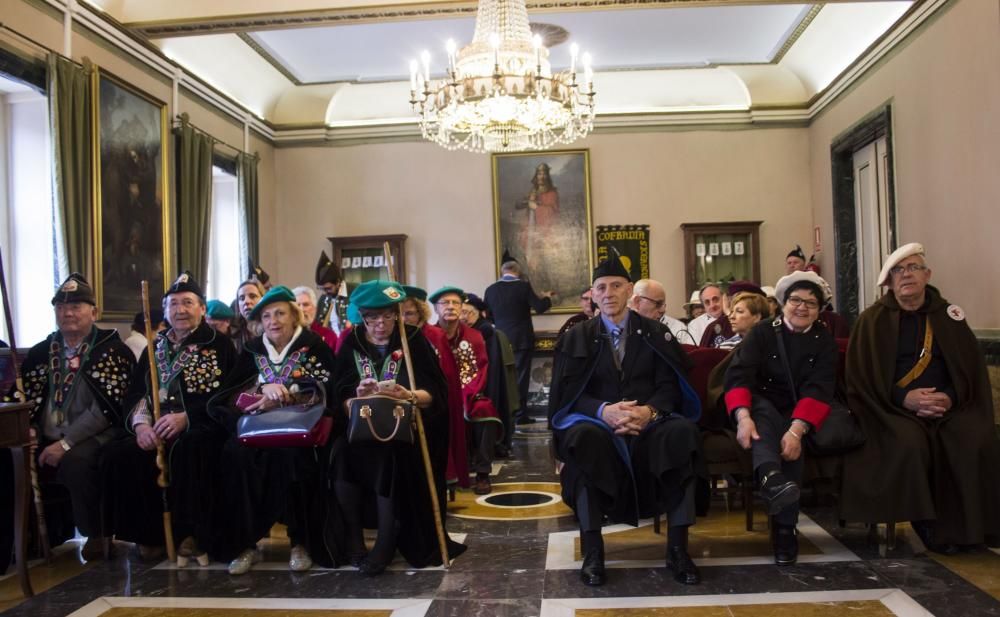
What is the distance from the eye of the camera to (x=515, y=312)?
9023mm

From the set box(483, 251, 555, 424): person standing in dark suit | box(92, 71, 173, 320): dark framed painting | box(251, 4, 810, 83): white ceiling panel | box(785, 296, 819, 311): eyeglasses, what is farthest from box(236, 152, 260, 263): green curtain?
box(785, 296, 819, 311): eyeglasses

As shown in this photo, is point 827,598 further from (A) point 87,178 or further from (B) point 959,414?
(A) point 87,178

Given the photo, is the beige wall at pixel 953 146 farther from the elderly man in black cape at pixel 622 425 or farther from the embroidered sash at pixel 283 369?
the embroidered sash at pixel 283 369

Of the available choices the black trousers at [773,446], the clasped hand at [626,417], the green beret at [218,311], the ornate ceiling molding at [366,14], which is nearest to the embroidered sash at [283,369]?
the green beret at [218,311]

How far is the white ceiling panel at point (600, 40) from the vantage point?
8.63 meters

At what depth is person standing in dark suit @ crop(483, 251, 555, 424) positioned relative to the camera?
9.02 m

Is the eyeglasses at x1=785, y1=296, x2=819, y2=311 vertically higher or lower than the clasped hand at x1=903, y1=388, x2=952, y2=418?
higher

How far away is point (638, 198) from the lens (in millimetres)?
10641

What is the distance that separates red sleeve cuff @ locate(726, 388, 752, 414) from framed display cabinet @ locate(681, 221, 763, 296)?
21.2 feet

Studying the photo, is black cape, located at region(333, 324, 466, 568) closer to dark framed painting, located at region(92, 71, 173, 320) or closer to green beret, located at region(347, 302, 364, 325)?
green beret, located at region(347, 302, 364, 325)

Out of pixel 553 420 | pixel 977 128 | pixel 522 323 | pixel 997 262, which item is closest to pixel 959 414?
pixel 553 420

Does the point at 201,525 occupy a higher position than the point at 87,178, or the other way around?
the point at 87,178

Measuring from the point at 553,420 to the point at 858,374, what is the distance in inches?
61.8

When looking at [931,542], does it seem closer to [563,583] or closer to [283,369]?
[563,583]
